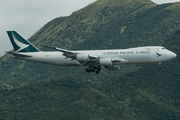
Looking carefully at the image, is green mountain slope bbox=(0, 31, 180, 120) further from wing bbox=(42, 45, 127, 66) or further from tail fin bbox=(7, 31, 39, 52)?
wing bbox=(42, 45, 127, 66)

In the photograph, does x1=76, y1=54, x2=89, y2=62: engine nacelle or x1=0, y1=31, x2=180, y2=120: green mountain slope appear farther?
x1=0, y1=31, x2=180, y2=120: green mountain slope

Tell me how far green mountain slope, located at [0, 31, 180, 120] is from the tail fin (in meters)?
74.6

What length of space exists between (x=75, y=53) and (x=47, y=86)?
11093 cm

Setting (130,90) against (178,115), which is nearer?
(178,115)

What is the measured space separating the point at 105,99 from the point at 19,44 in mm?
94583

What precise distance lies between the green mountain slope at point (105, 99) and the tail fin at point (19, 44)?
245ft

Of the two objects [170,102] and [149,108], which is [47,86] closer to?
[149,108]

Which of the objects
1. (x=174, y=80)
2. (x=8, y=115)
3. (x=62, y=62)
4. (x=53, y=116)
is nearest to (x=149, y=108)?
(x=174, y=80)

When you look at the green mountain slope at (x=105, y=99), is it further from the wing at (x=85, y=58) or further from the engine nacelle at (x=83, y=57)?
the engine nacelle at (x=83, y=57)

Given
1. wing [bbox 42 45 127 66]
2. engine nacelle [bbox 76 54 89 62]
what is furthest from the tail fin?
engine nacelle [bbox 76 54 89 62]

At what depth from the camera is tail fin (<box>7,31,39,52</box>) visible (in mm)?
76000

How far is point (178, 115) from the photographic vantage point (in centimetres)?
15625

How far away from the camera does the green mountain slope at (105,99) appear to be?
495 feet

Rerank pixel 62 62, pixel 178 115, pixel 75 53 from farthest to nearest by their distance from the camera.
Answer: pixel 178 115 → pixel 62 62 → pixel 75 53
